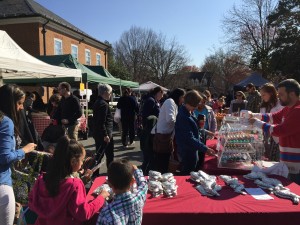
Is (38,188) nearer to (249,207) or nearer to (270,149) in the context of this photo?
(249,207)

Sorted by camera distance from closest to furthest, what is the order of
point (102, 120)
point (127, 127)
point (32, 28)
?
point (102, 120)
point (127, 127)
point (32, 28)

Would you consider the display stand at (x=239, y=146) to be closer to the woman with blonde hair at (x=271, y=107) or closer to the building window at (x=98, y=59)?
the woman with blonde hair at (x=271, y=107)

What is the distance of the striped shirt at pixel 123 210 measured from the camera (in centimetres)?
204

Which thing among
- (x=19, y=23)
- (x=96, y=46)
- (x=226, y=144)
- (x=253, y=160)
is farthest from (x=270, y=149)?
(x=96, y=46)

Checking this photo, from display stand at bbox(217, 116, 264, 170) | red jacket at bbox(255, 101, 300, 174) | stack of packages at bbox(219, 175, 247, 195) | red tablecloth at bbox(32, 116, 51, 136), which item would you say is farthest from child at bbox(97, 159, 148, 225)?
red tablecloth at bbox(32, 116, 51, 136)

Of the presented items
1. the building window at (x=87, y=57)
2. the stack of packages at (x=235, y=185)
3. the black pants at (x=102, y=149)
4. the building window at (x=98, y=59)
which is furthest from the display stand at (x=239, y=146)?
the building window at (x=98, y=59)

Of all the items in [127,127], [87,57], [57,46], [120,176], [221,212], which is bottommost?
[127,127]

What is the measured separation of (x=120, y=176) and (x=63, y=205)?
410 millimetres

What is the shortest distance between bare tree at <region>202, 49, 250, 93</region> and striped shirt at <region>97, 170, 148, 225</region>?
145 ft

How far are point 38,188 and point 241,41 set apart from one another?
111ft

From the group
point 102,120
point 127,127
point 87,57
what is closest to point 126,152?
point 127,127

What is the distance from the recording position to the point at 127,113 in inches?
380

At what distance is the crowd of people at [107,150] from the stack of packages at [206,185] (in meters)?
0.58

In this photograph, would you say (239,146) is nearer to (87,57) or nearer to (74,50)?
(74,50)
